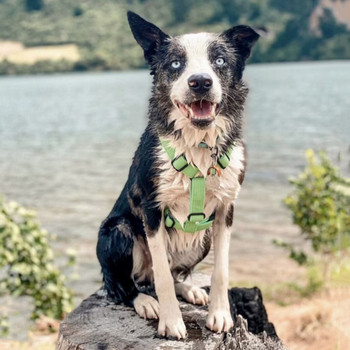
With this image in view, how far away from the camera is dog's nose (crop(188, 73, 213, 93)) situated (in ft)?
9.82

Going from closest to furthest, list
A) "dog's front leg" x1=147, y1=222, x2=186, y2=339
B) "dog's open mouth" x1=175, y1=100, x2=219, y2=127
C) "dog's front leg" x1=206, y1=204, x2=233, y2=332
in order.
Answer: "dog's open mouth" x1=175, y1=100, x2=219, y2=127 → "dog's front leg" x1=147, y1=222, x2=186, y2=339 → "dog's front leg" x1=206, y1=204, x2=233, y2=332

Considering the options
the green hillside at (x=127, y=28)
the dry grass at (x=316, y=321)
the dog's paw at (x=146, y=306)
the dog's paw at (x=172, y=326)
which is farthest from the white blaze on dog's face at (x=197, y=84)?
the green hillside at (x=127, y=28)

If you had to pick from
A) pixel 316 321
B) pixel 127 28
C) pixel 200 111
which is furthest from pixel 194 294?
pixel 127 28

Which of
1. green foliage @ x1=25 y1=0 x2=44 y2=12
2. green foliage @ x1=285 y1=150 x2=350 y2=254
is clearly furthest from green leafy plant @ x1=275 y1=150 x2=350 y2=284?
green foliage @ x1=25 y1=0 x2=44 y2=12

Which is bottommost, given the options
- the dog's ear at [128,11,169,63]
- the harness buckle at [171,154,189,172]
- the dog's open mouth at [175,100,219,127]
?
the harness buckle at [171,154,189,172]

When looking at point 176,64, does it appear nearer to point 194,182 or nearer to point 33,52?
point 194,182

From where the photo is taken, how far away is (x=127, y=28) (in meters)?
75.8

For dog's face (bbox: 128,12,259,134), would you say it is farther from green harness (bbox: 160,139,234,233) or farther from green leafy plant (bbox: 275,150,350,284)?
green leafy plant (bbox: 275,150,350,284)

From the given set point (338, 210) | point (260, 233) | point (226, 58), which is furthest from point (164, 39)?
point (260, 233)

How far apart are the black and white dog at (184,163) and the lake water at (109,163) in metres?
0.32

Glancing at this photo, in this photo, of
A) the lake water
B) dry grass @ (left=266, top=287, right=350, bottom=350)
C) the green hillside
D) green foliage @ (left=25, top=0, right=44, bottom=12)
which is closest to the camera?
dry grass @ (left=266, top=287, right=350, bottom=350)

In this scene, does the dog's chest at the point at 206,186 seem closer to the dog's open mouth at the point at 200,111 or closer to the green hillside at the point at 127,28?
the dog's open mouth at the point at 200,111

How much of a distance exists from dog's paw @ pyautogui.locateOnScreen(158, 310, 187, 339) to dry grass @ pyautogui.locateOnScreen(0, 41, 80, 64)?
278 ft

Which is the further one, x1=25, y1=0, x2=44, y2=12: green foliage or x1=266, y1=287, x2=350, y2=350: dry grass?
x1=25, y1=0, x2=44, y2=12: green foliage
